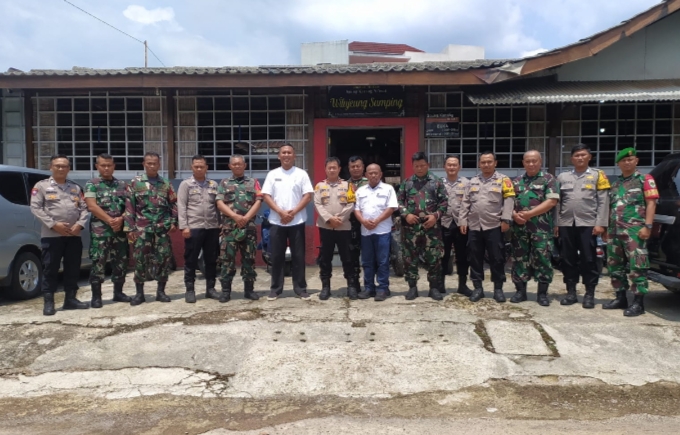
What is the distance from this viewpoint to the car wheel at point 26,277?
6369 mm

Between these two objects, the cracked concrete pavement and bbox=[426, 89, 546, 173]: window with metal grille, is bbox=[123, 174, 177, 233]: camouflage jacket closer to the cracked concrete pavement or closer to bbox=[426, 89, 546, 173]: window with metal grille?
the cracked concrete pavement

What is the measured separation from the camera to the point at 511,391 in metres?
3.69

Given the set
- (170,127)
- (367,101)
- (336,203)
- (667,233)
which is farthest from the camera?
(170,127)

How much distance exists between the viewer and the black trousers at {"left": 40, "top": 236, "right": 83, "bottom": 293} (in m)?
5.66

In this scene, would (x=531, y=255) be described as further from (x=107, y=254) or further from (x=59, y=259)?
(x=59, y=259)

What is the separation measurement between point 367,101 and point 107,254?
16.0 feet

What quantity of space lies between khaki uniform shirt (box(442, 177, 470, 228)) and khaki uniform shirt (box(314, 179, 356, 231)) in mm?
1116

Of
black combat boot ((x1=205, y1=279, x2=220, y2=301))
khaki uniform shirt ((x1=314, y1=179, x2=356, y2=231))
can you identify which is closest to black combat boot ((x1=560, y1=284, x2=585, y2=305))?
khaki uniform shirt ((x1=314, y1=179, x2=356, y2=231))

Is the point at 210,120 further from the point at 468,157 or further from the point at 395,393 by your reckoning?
the point at 395,393

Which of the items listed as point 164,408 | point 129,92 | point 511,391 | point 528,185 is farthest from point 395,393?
point 129,92

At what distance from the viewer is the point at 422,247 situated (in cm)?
593

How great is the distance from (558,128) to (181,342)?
694cm

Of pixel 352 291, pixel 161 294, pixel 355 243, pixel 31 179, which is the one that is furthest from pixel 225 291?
pixel 31 179

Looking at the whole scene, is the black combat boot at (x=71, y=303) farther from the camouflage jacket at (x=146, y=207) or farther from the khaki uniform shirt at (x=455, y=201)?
the khaki uniform shirt at (x=455, y=201)
